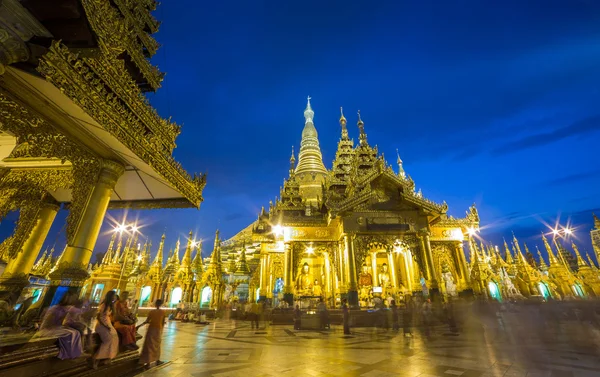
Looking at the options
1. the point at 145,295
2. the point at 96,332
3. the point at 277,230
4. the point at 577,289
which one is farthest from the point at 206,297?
the point at 577,289

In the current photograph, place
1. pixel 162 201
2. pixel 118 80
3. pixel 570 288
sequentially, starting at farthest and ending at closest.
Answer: pixel 570 288, pixel 162 201, pixel 118 80

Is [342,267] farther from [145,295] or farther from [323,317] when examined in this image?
[145,295]

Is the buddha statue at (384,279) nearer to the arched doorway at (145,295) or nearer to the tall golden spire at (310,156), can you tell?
the tall golden spire at (310,156)

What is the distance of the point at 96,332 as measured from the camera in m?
4.21

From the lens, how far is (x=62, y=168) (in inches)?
296

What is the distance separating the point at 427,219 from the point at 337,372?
13.8 m

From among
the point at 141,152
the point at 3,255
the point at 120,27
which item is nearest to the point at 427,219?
the point at 141,152

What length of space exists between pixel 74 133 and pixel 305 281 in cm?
1851

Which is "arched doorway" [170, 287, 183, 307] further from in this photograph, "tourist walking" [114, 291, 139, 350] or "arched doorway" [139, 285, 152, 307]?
"tourist walking" [114, 291, 139, 350]

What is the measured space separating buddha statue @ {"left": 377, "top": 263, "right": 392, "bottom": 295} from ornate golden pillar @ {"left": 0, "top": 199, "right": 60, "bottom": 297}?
62.3 feet

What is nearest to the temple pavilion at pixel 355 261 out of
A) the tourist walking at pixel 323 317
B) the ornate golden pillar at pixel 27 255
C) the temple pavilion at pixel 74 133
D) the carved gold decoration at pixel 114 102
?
the tourist walking at pixel 323 317

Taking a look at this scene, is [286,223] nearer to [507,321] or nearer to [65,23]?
[507,321]

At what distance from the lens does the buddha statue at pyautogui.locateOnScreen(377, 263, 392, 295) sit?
18.9m

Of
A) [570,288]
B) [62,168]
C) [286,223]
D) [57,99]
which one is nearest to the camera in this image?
[57,99]
